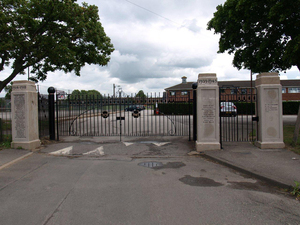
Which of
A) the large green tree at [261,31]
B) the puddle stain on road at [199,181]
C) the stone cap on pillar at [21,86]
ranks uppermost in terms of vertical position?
the large green tree at [261,31]

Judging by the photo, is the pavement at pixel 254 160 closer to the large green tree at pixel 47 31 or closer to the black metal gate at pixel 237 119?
the black metal gate at pixel 237 119

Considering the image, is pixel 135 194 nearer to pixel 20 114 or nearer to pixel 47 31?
pixel 20 114

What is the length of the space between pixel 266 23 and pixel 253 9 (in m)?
1.66

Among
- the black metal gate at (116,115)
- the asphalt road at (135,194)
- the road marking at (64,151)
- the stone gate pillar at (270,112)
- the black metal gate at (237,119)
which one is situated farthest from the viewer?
the black metal gate at (116,115)

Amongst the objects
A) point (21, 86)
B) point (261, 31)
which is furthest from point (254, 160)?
point (261, 31)

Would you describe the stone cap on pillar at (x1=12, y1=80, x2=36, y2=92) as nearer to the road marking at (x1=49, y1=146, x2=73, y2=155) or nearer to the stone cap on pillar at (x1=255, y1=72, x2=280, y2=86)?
the road marking at (x1=49, y1=146, x2=73, y2=155)

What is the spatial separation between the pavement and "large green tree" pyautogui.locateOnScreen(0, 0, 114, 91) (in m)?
7.29

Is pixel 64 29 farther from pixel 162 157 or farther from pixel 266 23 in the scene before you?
pixel 266 23

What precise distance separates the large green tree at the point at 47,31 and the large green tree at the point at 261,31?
28.8 ft

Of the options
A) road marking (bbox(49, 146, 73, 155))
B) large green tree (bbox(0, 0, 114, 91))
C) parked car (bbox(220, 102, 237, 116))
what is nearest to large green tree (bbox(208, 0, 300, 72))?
parked car (bbox(220, 102, 237, 116))

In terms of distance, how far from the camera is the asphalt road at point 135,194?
3.71 metres

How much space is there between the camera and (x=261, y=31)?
15617mm

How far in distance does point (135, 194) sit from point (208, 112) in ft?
16.1

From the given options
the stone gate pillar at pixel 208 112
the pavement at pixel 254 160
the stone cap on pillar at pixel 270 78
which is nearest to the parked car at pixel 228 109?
the stone gate pillar at pixel 208 112
